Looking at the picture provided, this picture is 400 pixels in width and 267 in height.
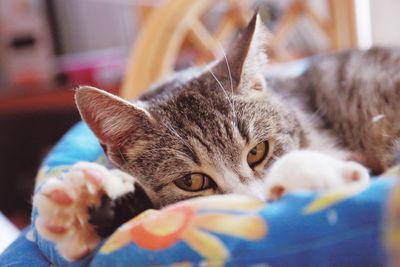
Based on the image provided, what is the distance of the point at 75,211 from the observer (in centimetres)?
65

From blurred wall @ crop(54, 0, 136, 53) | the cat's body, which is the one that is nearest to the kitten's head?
the cat's body

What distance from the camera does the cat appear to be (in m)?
0.65

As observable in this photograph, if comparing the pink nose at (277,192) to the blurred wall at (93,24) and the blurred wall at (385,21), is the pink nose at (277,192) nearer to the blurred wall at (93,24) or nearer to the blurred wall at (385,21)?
the blurred wall at (385,21)

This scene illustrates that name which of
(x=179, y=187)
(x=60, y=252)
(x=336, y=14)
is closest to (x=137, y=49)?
(x=336, y=14)

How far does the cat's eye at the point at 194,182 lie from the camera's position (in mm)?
857

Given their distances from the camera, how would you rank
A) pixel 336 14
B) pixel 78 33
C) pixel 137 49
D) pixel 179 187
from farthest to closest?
pixel 78 33 → pixel 336 14 → pixel 137 49 → pixel 179 187

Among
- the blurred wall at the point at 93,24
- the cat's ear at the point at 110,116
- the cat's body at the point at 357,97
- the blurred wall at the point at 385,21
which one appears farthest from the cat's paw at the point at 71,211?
the blurred wall at the point at 93,24

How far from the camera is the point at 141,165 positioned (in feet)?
2.95

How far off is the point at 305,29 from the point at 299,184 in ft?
7.32

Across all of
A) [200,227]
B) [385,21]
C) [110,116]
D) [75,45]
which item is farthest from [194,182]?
[75,45]

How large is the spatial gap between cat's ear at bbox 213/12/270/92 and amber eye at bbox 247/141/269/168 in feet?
0.46

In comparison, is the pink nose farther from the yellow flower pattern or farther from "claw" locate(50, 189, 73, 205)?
"claw" locate(50, 189, 73, 205)

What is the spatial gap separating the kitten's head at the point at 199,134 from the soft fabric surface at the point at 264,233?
240 millimetres

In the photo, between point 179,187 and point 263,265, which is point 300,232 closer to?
point 263,265
